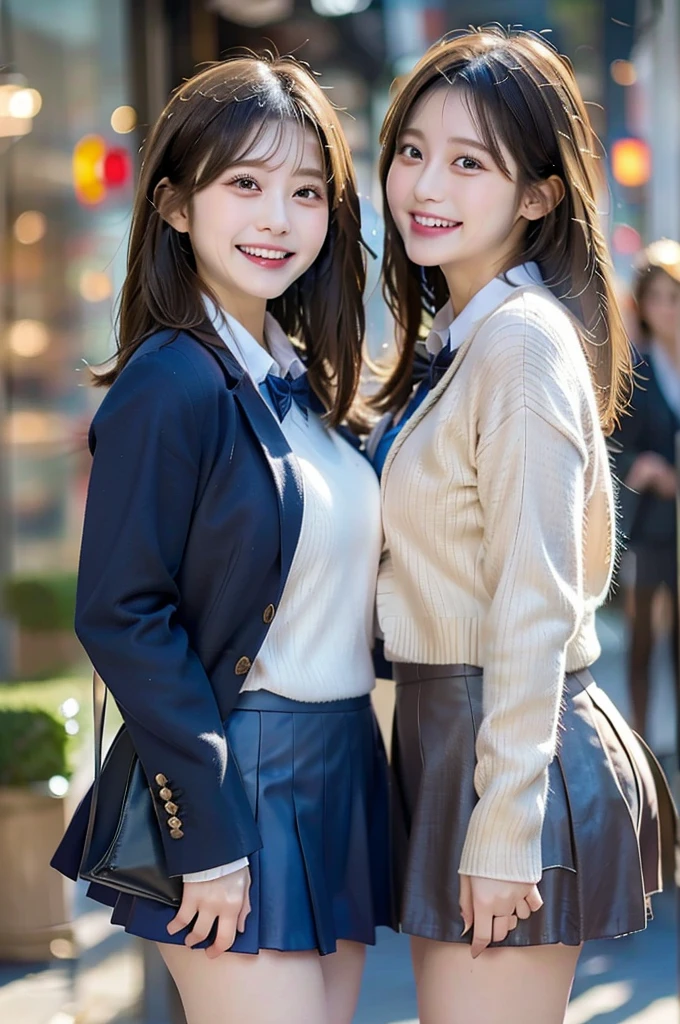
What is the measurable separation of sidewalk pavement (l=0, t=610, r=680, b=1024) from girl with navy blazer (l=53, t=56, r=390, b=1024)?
1.02 metres

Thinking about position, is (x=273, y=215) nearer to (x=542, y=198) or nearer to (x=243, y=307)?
(x=243, y=307)

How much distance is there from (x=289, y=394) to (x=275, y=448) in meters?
0.20

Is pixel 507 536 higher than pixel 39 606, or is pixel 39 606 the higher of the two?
pixel 507 536

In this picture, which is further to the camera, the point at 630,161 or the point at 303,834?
the point at 630,161

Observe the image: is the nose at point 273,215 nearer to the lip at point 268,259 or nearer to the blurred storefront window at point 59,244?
the lip at point 268,259

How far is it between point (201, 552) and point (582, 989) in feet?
7.08

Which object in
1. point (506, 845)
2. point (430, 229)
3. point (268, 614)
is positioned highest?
point (430, 229)

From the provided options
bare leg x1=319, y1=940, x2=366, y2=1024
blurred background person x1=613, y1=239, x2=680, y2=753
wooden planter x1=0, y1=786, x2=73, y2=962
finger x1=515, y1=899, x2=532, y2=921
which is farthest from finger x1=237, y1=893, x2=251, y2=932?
blurred background person x1=613, y1=239, x2=680, y2=753

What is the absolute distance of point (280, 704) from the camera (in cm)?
180

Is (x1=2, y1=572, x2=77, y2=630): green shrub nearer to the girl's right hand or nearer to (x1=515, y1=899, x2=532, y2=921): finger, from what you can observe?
the girl's right hand

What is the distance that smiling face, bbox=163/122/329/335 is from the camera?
1855mm

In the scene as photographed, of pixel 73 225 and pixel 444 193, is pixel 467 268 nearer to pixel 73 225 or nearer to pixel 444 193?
pixel 444 193

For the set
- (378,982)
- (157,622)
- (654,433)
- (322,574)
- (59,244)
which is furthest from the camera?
(59,244)

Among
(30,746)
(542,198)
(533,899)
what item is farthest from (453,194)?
(30,746)
